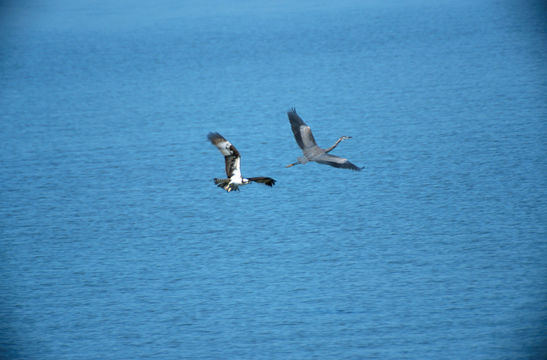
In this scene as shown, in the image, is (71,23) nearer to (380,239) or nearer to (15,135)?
(15,135)

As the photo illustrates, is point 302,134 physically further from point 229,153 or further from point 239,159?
point 229,153

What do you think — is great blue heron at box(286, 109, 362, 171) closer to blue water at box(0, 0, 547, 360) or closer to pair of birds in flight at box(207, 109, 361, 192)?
pair of birds in flight at box(207, 109, 361, 192)

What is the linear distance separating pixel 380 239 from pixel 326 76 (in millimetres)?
24512

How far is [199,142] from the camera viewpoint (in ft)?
141

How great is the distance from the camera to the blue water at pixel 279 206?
27.4m

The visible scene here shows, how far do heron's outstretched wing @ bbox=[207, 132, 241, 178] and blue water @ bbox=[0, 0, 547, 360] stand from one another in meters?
7.67

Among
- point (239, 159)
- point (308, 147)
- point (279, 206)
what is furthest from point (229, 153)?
point (279, 206)

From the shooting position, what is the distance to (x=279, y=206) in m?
35.6

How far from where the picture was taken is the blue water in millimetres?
27438

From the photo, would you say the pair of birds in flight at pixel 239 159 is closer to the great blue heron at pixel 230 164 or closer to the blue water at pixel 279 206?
the great blue heron at pixel 230 164

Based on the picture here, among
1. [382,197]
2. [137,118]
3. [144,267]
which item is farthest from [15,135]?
[382,197]

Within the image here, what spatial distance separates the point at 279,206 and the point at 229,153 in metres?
14.7

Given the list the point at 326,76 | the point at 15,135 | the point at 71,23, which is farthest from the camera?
the point at 71,23

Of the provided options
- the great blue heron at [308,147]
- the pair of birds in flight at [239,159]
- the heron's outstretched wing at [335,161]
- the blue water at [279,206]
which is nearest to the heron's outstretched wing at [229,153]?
the pair of birds in flight at [239,159]
